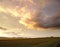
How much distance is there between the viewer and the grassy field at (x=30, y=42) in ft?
3.58

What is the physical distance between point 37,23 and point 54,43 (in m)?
0.24

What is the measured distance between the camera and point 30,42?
44.4 inches

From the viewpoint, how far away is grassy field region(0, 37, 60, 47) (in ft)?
3.58

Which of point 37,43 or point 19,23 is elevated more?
point 19,23

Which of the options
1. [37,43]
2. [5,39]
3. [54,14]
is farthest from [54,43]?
[5,39]

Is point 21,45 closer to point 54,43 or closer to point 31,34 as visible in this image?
point 31,34

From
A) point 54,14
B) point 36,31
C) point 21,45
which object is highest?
point 54,14

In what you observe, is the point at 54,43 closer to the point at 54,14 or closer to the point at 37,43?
the point at 37,43

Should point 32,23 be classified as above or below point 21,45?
above

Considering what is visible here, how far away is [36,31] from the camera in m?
1.06

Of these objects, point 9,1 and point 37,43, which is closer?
point 9,1

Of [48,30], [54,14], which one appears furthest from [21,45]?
[54,14]

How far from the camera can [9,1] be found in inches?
40.1

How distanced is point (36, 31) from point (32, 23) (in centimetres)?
7
